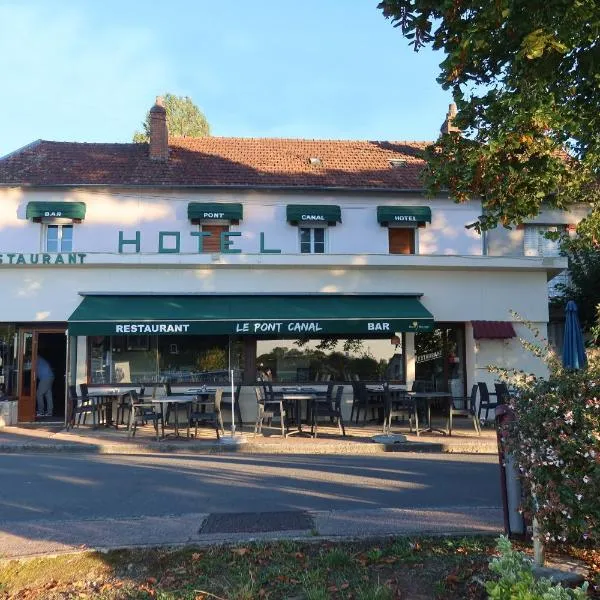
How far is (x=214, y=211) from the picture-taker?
55.4ft

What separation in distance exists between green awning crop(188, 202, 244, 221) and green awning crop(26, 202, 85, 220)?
3.00m

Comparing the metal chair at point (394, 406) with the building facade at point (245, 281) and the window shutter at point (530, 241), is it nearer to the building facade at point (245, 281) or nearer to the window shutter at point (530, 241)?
the building facade at point (245, 281)

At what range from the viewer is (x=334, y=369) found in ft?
53.8

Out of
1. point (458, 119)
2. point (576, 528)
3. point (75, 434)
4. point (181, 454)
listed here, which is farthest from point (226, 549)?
point (75, 434)

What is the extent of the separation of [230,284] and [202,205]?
2442mm

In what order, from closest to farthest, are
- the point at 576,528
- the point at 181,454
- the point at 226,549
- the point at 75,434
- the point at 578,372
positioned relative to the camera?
the point at 576,528 → the point at 578,372 → the point at 226,549 → the point at 181,454 → the point at 75,434

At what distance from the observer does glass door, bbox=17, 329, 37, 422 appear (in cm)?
1586

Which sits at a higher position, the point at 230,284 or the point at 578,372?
the point at 230,284

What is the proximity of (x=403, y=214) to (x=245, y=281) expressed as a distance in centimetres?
477

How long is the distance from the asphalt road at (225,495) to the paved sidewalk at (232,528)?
0.01m

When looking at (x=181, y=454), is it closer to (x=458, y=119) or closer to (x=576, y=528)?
(x=458, y=119)

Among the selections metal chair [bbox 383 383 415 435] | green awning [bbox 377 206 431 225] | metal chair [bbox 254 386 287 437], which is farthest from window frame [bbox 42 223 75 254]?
metal chair [bbox 383 383 415 435]

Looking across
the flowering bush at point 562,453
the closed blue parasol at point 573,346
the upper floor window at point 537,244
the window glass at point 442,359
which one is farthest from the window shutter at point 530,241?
the flowering bush at point 562,453

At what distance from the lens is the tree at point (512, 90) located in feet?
18.2
